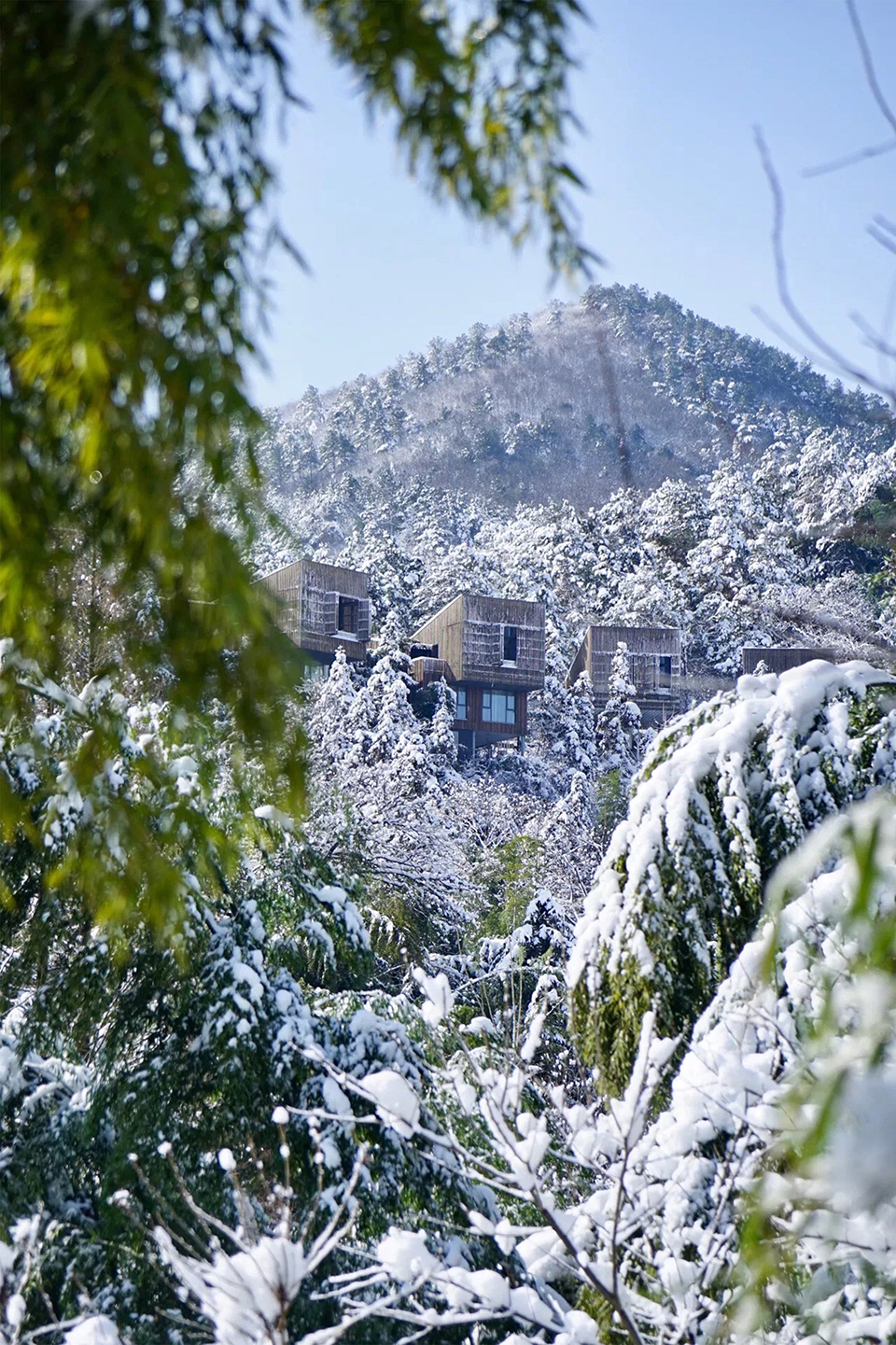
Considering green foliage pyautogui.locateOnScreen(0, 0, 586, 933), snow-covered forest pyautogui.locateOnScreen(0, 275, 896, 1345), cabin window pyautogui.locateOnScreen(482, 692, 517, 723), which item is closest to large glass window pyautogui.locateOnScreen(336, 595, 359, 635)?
cabin window pyautogui.locateOnScreen(482, 692, 517, 723)

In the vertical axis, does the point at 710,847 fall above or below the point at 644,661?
below

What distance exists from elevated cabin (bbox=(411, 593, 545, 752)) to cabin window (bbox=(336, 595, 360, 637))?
2414 mm

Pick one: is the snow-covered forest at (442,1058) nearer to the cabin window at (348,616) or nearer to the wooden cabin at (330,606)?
the wooden cabin at (330,606)

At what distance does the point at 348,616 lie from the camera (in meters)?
32.1

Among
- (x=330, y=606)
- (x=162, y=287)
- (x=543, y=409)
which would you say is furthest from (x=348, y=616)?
(x=543, y=409)

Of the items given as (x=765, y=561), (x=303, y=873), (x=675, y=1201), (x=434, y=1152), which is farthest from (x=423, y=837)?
(x=765, y=561)

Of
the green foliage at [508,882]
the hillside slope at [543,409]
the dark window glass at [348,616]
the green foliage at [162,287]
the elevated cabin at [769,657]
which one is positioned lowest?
the green foliage at [508,882]

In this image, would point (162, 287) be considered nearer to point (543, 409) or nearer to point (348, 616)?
point (348, 616)

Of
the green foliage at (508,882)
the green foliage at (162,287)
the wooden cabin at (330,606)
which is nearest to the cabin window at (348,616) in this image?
the wooden cabin at (330,606)

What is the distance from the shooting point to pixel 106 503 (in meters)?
1.23

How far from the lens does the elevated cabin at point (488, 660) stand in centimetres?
3400

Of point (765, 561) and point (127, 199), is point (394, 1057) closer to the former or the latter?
point (127, 199)

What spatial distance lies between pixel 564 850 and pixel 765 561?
17.0 metres

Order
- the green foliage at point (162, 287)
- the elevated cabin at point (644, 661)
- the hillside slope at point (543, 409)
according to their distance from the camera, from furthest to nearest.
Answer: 1. the hillside slope at point (543, 409)
2. the elevated cabin at point (644, 661)
3. the green foliage at point (162, 287)
